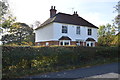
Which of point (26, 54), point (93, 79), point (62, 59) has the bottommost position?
point (93, 79)

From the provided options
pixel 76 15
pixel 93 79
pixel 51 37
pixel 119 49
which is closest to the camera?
pixel 93 79

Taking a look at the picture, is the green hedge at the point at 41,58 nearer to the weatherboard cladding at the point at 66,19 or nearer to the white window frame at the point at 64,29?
the white window frame at the point at 64,29

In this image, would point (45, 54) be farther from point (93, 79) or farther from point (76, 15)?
point (76, 15)

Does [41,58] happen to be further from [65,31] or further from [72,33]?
[72,33]

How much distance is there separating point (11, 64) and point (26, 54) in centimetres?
106

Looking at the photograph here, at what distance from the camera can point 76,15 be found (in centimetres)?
2459

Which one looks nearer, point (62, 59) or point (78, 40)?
point (62, 59)

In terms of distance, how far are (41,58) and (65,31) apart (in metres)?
13.4

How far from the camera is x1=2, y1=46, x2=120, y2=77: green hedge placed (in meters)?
6.54

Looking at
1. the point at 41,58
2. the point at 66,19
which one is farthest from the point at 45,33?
the point at 41,58

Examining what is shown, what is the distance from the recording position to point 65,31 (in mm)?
20547

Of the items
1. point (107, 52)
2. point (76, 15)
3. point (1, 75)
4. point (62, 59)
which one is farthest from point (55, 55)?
point (76, 15)

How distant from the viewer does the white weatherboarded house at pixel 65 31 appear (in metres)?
19.6

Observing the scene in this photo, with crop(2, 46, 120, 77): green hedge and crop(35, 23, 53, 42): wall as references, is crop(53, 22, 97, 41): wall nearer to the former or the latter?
crop(35, 23, 53, 42): wall
